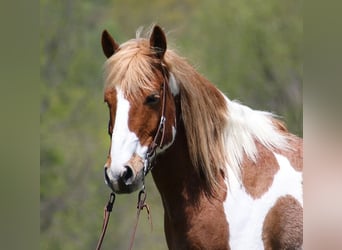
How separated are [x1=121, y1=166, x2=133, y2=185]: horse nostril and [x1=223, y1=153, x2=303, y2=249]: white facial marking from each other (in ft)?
1.46

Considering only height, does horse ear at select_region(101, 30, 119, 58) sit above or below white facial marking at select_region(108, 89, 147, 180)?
above

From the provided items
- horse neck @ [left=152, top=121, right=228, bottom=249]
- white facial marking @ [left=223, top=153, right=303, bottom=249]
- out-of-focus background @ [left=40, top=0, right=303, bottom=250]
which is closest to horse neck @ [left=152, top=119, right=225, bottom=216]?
horse neck @ [left=152, top=121, right=228, bottom=249]

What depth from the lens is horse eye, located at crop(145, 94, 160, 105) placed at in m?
2.95

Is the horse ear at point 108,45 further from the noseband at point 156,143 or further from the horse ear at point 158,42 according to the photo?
the noseband at point 156,143

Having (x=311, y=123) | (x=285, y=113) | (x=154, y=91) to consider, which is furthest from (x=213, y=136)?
(x=285, y=113)

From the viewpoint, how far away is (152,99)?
2.96m

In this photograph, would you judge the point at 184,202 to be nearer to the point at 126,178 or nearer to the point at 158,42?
the point at 126,178

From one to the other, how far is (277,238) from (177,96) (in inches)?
26.0

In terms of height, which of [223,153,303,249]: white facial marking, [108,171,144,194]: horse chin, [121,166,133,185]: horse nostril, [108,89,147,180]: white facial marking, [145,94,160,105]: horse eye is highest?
[145,94,160,105]: horse eye

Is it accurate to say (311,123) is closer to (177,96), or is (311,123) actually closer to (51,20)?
(177,96)

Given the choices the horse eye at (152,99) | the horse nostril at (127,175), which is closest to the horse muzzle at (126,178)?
the horse nostril at (127,175)

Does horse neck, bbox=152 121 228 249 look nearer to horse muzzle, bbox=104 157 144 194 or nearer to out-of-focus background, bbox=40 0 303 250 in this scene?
horse muzzle, bbox=104 157 144 194

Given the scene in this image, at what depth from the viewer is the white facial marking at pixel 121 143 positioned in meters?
2.79

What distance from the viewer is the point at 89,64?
1332 cm
